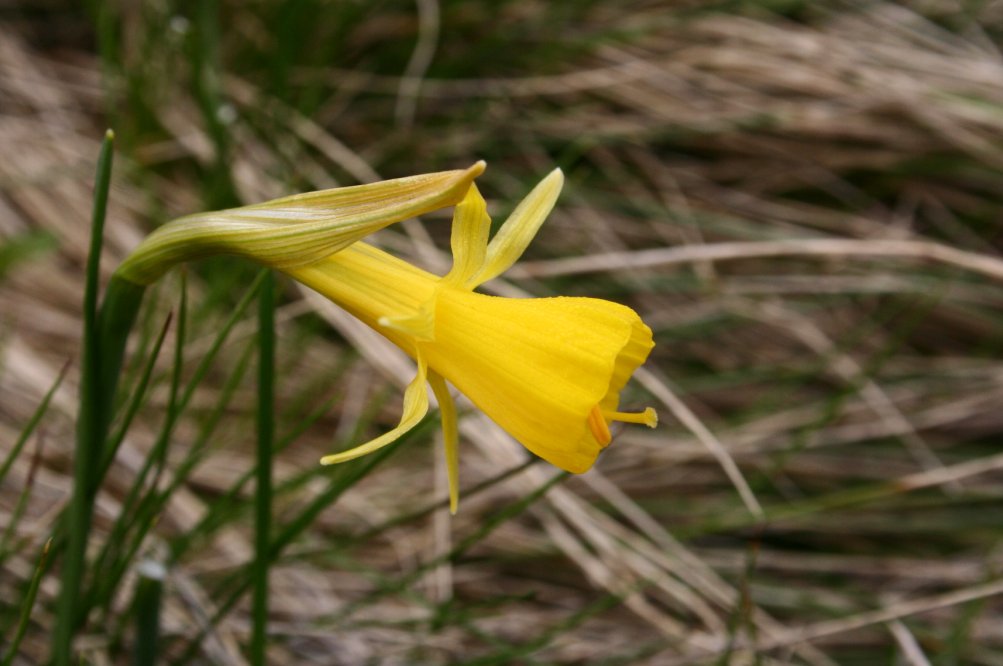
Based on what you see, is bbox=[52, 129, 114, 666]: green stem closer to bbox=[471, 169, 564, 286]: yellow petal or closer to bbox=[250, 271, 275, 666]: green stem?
bbox=[250, 271, 275, 666]: green stem

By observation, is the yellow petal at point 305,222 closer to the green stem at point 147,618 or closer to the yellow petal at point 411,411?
the yellow petal at point 411,411

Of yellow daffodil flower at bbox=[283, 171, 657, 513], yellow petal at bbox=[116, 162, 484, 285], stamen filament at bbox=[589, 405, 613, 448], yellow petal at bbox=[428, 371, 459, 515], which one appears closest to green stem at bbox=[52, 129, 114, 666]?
yellow petal at bbox=[116, 162, 484, 285]

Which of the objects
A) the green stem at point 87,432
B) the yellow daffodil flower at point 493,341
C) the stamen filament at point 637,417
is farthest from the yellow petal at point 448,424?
the green stem at point 87,432

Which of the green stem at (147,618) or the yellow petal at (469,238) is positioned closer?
the yellow petal at (469,238)

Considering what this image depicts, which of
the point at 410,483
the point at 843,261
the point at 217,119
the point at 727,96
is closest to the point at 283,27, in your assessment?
the point at 217,119

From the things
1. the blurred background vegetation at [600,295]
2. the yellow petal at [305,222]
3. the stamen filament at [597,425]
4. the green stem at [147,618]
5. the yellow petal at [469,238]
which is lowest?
the green stem at [147,618]

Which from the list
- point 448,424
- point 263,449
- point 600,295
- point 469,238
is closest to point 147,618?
point 263,449

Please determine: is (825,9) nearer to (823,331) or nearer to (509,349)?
(823,331)
